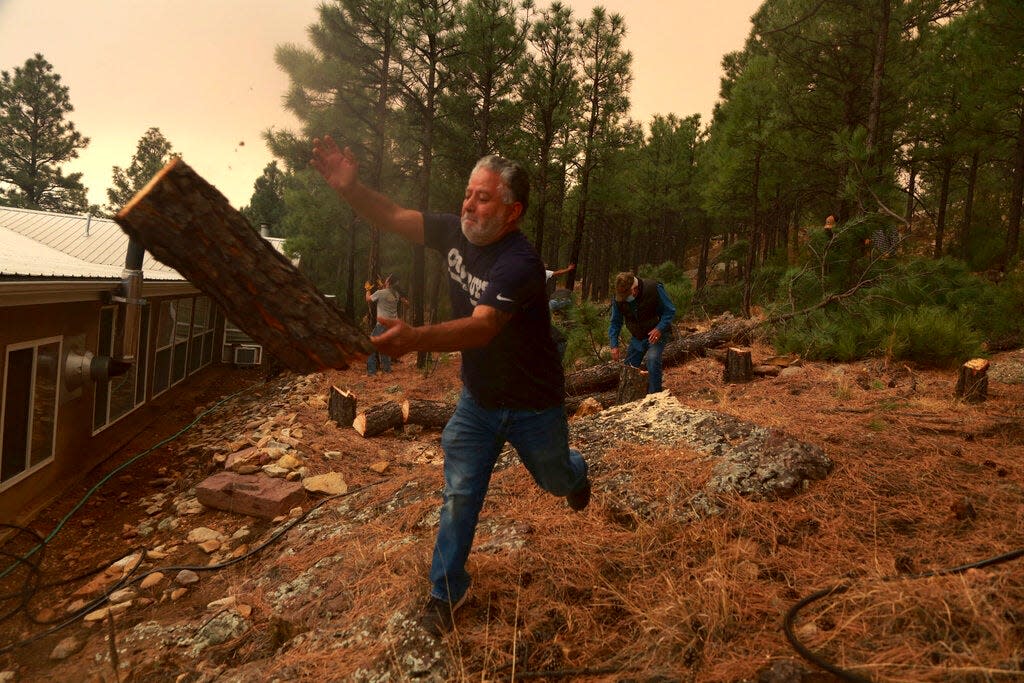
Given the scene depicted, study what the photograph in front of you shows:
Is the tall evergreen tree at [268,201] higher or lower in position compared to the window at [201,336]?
higher

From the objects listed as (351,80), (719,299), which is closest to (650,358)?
(351,80)

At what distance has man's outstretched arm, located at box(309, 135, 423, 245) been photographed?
278 cm

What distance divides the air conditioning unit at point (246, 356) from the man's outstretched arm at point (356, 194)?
47.9 feet

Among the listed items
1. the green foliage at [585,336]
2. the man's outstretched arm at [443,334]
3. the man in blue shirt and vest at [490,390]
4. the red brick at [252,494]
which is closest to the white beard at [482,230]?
the man in blue shirt and vest at [490,390]

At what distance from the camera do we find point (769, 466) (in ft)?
11.4

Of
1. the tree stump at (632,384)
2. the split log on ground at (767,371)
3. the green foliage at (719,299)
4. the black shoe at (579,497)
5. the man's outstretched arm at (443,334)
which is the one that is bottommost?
the black shoe at (579,497)

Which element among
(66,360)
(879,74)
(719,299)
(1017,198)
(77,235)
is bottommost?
(66,360)

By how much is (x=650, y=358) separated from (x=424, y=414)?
3.02 metres

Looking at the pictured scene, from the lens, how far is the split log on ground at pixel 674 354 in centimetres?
823

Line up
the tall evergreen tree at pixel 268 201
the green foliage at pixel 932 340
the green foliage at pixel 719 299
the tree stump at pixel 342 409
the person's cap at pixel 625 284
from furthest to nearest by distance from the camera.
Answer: the tall evergreen tree at pixel 268 201
the green foliage at pixel 719 299
the tree stump at pixel 342 409
the green foliage at pixel 932 340
the person's cap at pixel 625 284

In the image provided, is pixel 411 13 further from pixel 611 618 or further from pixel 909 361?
pixel 611 618

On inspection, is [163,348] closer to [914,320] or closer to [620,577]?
[620,577]

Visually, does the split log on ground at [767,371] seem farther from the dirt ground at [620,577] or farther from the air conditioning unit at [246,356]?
the air conditioning unit at [246,356]

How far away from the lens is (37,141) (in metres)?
39.1
